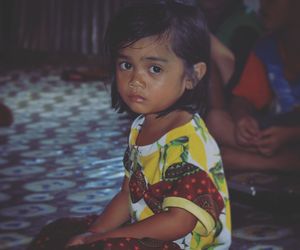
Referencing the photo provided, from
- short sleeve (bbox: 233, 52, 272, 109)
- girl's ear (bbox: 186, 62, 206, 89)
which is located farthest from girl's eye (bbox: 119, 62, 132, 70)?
short sleeve (bbox: 233, 52, 272, 109)

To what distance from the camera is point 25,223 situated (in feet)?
6.15

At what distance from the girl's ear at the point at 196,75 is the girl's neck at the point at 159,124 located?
54mm

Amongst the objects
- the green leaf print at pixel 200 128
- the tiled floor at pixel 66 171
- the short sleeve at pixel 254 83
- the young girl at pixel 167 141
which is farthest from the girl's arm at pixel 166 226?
the short sleeve at pixel 254 83

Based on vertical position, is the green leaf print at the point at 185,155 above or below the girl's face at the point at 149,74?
below

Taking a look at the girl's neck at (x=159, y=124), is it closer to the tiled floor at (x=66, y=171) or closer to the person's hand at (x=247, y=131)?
the tiled floor at (x=66, y=171)

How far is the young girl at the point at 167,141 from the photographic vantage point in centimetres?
115

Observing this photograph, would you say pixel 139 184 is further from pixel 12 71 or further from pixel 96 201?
pixel 12 71

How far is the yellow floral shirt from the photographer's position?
3.76 ft

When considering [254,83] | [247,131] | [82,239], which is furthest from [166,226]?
[254,83]

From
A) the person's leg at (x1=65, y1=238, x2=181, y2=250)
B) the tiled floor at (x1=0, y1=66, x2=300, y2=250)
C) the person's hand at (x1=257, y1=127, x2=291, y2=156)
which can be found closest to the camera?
the person's leg at (x1=65, y1=238, x2=181, y2=250)

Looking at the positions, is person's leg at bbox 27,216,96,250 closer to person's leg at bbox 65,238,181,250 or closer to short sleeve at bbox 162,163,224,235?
person's leg at bbox 65,238,181,250

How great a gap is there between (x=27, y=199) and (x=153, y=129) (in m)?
0.93

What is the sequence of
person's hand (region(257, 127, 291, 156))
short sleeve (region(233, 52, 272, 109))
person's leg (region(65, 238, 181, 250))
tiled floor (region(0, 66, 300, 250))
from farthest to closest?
short sleeve (region(233, 52, 272, 109)) < person's hand (region(257, 127, 291, 156)) < tiled floor (region(0, 66, 300, 250)) < person's leg (region(65, 238, 181, 250))

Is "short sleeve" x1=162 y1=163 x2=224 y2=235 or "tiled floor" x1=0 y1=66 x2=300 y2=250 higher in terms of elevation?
"short sleeve" x1=162 y1=163 x2=224 y2=235
